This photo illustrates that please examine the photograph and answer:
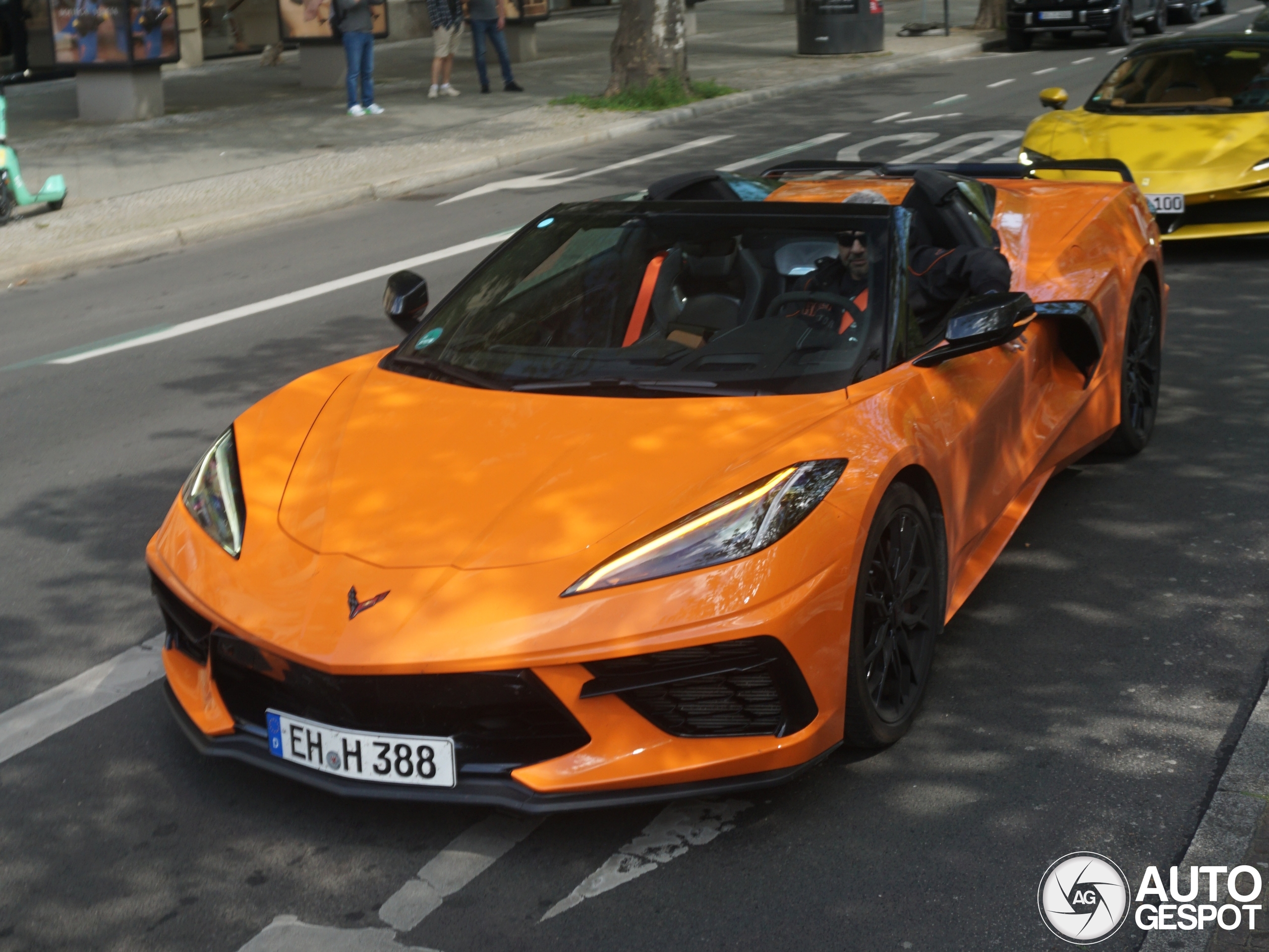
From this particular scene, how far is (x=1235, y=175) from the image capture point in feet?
31.0

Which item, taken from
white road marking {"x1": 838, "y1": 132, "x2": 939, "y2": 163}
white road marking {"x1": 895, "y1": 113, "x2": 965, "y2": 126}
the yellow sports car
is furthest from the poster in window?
the yellow sports car

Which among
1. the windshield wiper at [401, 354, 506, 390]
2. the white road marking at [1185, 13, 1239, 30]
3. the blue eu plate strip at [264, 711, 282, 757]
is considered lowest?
the blue eu plate strip at [264, 711, 282, 757]

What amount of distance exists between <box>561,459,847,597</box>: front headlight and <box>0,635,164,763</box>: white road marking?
174cm

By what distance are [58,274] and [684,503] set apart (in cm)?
949

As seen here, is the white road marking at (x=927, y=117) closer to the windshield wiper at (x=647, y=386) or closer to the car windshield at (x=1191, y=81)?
the car windshield at (x=1191, y=81)

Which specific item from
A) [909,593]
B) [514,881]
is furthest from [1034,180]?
[514,881]

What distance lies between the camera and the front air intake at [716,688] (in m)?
3.25

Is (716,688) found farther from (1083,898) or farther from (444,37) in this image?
(444,37)

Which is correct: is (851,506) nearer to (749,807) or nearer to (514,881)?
(749,807)

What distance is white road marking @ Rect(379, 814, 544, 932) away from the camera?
10.5ft

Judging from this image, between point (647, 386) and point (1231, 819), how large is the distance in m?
1.87

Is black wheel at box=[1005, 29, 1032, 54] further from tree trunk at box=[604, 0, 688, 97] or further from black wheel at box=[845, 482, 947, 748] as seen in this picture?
black wheel at box=[845, 482, 947, 748]

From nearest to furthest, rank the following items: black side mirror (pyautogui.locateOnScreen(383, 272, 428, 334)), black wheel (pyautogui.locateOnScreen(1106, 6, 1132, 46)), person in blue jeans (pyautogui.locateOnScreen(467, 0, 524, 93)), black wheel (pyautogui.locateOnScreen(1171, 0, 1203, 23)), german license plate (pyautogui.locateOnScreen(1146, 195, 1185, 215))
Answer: black side mirror (pyautogui.locateOnScreen(383, 272, 428, 334)) < german license plate (pyautogui.locateOnScreen(1146, 195, 1185, 215)) < person in blue jeans (pyautogui.locateOnScreen(467, 0, 524, 93)) < black wheel (pyautogui.locateOnScreen(1106, 6, 1132, 46)) < black wheel (pyautogui.locateOnScreen(1171, 0, 1203, 23))

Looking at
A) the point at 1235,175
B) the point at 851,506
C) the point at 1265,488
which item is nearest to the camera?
the point at 851,506
